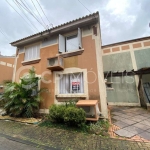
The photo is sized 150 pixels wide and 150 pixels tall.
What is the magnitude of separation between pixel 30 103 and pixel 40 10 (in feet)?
20.6

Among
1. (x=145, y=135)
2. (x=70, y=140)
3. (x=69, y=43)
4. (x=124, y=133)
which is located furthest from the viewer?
(x=69, y=43)

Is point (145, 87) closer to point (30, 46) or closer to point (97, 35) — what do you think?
point (97, 35)

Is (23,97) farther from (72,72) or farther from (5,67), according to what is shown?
(5,67)

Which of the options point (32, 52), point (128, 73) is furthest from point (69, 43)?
point (128, 73)

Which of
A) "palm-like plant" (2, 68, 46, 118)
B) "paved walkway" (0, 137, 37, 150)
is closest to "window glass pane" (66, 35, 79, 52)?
"palm-like plant" (2, 68, 46, 118)

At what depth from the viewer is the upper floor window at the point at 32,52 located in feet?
24.5

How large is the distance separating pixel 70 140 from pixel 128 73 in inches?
285

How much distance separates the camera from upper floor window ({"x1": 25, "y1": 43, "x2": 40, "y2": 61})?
746 cm

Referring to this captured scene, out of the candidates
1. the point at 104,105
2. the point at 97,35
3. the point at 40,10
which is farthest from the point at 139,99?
the point at 40,10

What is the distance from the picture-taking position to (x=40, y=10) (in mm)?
6195

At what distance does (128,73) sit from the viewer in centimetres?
798

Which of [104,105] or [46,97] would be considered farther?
[46,97]

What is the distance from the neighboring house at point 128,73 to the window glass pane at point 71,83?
406cm

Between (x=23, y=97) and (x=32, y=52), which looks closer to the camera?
(x=23, y=97)
